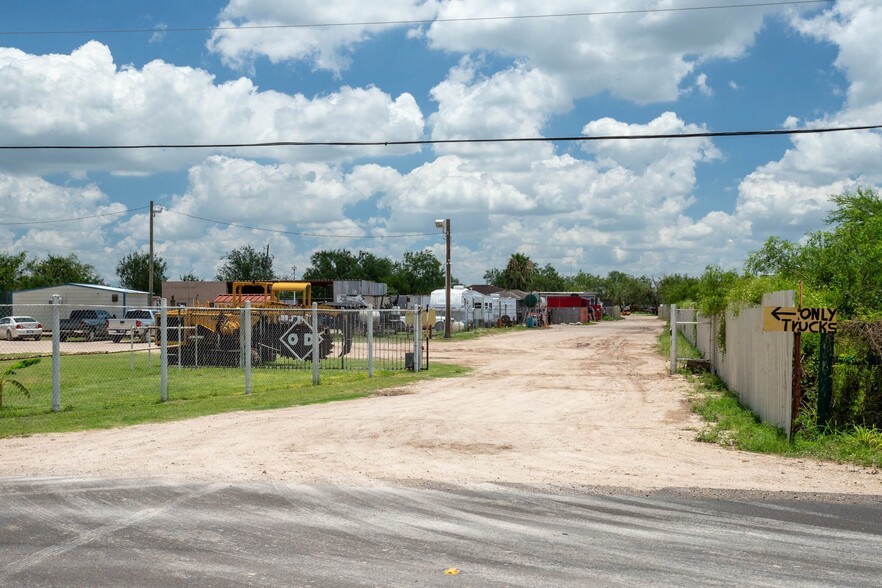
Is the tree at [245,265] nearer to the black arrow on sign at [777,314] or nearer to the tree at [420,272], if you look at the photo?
the tree at [420,272]

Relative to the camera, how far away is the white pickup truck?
86.4 feet

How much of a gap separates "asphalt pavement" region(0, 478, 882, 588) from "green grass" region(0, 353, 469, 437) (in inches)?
220

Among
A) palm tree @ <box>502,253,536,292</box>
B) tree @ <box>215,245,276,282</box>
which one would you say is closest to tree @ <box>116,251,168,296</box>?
tree @ <box>215,245,276,282</box>

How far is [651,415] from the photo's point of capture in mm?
16406

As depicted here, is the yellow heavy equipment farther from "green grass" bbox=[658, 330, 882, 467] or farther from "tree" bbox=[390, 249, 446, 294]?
"tree" bbox=[390, 249, 446, 294]

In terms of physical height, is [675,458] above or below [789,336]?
below

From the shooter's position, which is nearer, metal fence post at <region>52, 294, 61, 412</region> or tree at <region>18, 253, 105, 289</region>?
metal fence post at <region>52, 294, 61, 412</region>

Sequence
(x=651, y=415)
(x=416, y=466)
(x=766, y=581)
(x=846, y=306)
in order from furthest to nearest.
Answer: (x=651, y=415) < (x=846, y=306) < (x=416, y=466) < (x=766, y=581)

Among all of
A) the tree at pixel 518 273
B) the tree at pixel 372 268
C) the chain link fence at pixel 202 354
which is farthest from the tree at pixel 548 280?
the chain link fence at pixel 202 354

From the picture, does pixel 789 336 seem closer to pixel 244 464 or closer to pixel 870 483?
pixel 870 483

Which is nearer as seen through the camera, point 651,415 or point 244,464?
point 244,464

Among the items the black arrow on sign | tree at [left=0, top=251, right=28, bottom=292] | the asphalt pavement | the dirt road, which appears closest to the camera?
the asphalt pavement

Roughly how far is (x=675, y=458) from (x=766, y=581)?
534cm

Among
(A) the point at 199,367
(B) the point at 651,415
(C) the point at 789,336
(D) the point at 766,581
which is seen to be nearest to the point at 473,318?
(A) the point at 199,367
